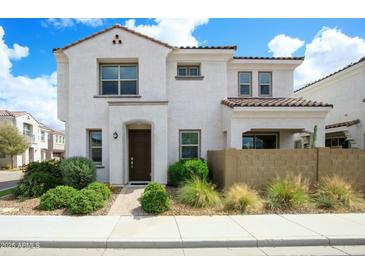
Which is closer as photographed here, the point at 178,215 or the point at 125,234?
the point at 125,234

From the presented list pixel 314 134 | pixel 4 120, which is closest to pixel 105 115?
pixel 314 134

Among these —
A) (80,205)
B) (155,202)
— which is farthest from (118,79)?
(155,202)

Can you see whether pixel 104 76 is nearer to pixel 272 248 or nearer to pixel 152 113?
pixel 152 113

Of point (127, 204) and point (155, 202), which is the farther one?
point (127, 204)

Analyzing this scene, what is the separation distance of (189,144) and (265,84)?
5553mm

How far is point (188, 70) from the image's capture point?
11812 mm

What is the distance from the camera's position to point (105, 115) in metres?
10.8

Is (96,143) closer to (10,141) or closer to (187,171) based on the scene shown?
(187,171)

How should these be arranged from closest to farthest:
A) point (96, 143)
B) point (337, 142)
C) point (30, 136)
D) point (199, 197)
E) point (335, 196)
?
point (199, 197) < point (335, 196) < point (96, 143) < point (337, 142) < point (30, 136)

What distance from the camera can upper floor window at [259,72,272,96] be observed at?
1269 centimetres

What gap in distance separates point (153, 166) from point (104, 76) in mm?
5147

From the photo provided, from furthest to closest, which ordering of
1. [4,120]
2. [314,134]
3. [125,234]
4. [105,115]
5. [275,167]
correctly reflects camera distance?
1. [4,120]
2. [105,115]
3. [314,134]
4. [275,167]
5. [125,234]

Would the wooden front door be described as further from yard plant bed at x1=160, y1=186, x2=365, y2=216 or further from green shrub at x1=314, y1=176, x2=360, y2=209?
green shrub at x1=314, y1=176, x2=360, y2=209

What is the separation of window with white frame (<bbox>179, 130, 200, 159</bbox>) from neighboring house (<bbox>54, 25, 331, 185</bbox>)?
2.0 inches
